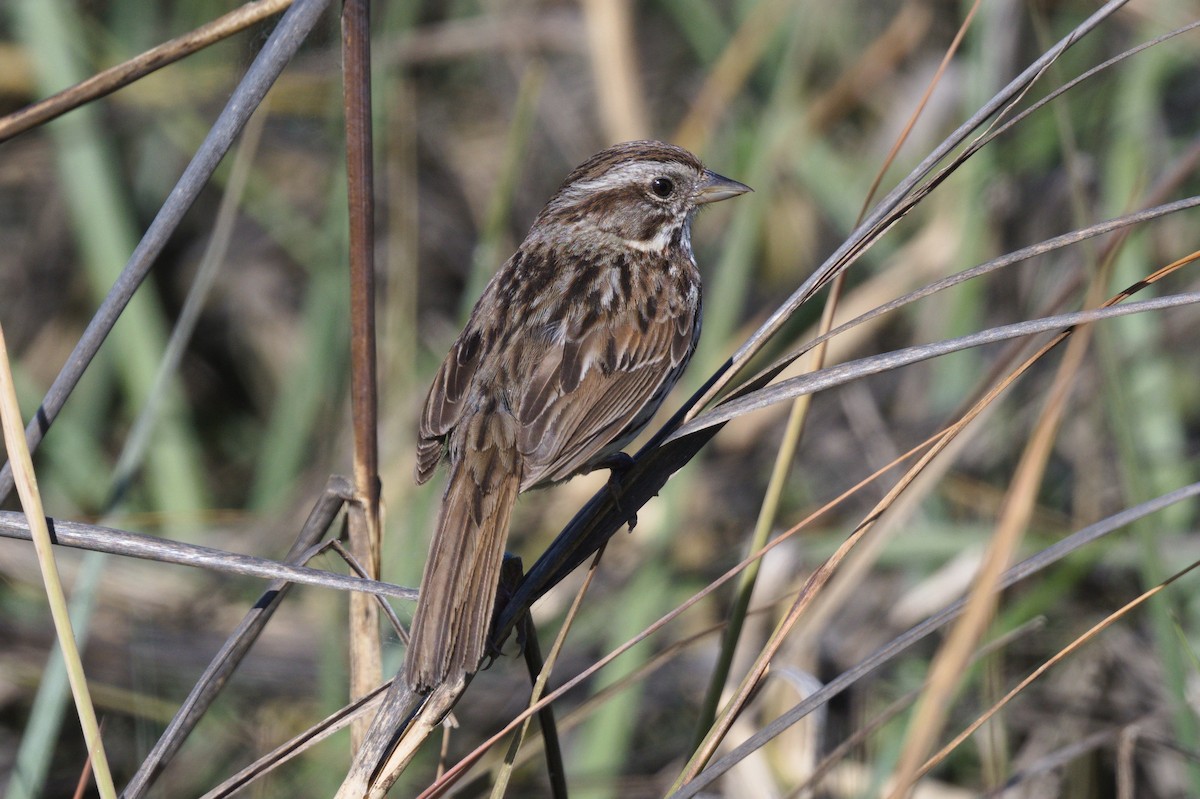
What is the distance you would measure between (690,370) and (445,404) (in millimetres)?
2110

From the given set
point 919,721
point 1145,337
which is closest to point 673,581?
point 1145,337

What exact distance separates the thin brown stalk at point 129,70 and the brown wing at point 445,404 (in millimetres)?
922

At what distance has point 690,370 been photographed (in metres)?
4.75

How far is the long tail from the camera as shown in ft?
6.31

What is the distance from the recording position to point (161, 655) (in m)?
4.32

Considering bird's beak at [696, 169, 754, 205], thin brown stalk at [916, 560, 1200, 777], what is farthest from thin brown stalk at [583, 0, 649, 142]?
thin brown stalk at [916, 560, 1200, 777]

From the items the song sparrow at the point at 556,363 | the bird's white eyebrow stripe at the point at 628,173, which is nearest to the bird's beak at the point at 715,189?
the song sparrow at the point at 556,363

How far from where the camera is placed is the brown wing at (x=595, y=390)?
263cm

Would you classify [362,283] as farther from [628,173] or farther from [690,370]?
[690,370]

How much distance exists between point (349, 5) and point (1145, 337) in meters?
3.43

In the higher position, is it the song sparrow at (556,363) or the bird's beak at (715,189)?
the bird's beak at (715,189)

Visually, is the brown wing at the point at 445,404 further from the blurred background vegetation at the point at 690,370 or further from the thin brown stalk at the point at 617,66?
the thin brown stalk at the point at 617,66

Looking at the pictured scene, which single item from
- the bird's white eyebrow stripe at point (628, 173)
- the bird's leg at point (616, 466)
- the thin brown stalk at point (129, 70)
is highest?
the thin brown stalk at point (129, 70)

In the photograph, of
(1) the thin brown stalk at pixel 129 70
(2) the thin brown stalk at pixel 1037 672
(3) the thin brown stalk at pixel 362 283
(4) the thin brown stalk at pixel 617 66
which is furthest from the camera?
(4) the thin brown stalk at pixel 617 66
